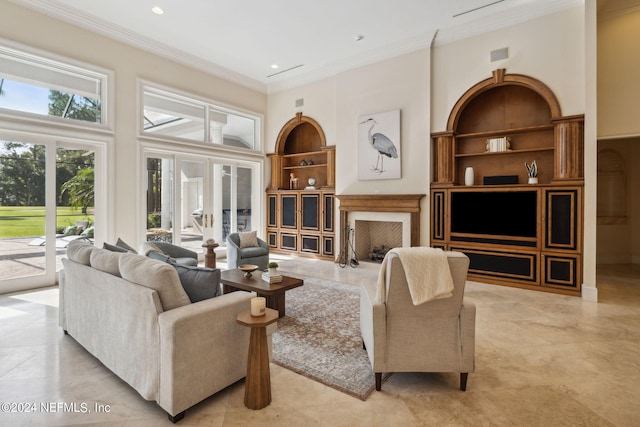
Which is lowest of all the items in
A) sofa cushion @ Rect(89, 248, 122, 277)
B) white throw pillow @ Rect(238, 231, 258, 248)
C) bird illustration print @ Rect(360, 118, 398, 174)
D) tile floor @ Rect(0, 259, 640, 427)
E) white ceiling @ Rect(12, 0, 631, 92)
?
tile floor @ Rect(0, 259, 640, 427)

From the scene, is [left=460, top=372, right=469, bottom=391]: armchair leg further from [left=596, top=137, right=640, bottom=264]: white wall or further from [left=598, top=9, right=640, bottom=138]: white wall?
Result: [left=596, top=137, right=640, bottom=264]: white wall

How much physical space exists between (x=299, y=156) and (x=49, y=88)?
186 inches

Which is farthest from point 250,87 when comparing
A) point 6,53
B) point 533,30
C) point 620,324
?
point 620,324

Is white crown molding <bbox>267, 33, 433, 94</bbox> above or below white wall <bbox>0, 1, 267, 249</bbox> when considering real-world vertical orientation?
above

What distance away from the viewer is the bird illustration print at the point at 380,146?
602 cm

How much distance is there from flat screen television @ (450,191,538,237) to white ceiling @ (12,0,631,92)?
8.63 ft

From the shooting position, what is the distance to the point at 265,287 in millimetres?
3412

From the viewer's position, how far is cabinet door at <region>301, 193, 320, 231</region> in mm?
7223

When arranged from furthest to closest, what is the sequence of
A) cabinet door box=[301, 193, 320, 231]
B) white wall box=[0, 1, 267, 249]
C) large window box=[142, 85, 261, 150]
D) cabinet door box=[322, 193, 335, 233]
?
cabinet door box=[301, 193, 320, 231], cabinet door box=[322, 193, 335, 233], large window box=[142, 85, 261, 150], white wall box=[0, 1, 267, 249]

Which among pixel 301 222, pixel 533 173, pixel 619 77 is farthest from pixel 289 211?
pixel 619 77

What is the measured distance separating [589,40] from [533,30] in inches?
30.8

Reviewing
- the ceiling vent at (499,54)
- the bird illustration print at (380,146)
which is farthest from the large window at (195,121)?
the ceiling vent at (499,54)

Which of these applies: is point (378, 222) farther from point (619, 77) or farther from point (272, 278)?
point (619, 77)

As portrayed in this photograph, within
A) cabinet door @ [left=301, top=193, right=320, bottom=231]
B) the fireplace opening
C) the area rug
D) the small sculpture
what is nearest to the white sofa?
the area rug
